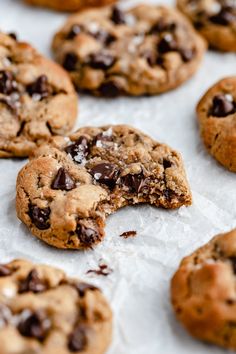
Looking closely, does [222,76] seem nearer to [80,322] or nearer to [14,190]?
[14,190]

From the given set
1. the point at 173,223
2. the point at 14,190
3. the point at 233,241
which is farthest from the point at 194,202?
the point at 14,190

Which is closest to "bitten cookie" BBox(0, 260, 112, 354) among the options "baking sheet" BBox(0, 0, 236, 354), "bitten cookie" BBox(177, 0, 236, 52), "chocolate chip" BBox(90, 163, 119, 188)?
"baking sheet" BBox(0, 0, 236, 354)

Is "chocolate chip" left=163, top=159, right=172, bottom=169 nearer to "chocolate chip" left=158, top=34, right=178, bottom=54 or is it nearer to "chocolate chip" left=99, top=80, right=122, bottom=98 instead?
"chocolate chip" left=99, top=80, right=122, bottom=98

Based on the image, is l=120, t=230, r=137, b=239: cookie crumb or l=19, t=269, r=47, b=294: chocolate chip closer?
l=19, t=269, r=47, b=294: chocolate chip

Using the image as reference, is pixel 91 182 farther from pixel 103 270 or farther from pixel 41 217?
pixel 103 270

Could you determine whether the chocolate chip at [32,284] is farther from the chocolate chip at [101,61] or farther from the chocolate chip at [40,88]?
the chocolate chip at [101,61]
